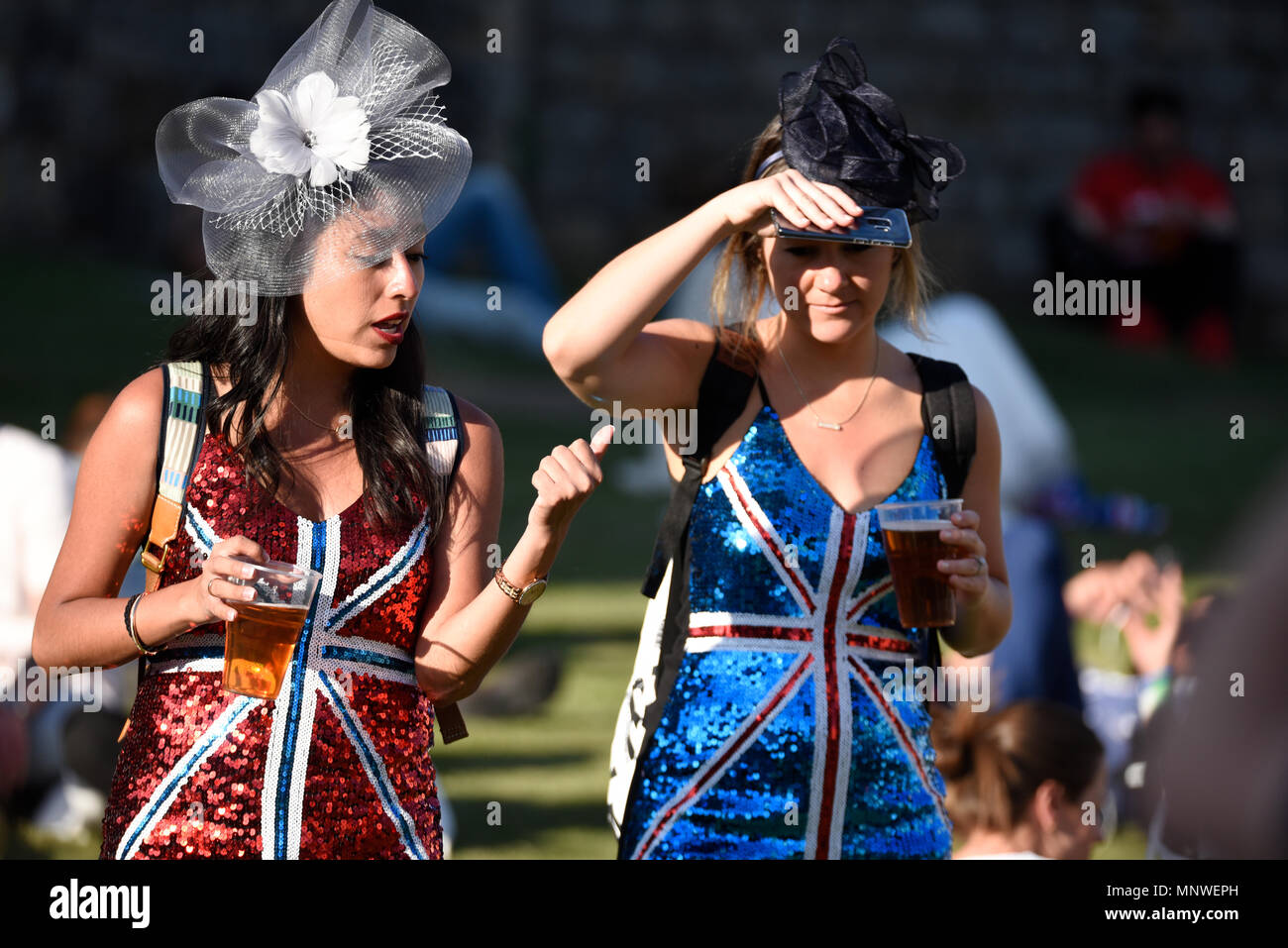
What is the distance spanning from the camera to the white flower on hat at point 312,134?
2.79 metres

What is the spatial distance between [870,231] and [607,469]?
8.50 m

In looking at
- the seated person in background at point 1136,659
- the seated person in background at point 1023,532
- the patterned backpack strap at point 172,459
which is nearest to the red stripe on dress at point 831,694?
the patterned backpack strap at point 172,459

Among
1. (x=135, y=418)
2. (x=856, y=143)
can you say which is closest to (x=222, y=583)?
(x=135, y=418)

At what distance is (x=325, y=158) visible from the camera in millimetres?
2785

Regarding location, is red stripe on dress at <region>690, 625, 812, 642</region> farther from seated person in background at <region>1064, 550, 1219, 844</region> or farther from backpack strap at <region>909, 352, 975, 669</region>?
seated person in background at <region>1064, 550, 1219, 844</region>

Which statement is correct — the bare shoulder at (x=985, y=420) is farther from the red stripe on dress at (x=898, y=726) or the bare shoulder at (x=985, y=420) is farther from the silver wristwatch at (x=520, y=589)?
the silver wristwatch at (x=520, y=589)

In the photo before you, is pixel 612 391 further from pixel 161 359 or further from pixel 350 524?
pixel 161 359

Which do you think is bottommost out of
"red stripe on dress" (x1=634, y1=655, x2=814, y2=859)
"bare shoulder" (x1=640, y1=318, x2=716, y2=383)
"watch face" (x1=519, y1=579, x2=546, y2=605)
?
"red stripe on dress" (x1=634, y1=655, x2=814, y2=859)

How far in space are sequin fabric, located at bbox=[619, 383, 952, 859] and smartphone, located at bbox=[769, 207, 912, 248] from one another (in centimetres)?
38

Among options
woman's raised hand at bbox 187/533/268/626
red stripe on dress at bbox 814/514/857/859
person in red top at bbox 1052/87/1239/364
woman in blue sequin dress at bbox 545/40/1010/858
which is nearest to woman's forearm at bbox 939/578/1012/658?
woman in blue sequin dress at bbox 545/40/1010/858

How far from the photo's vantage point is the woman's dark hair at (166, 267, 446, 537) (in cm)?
275

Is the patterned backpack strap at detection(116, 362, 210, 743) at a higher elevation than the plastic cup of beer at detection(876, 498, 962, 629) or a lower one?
higher

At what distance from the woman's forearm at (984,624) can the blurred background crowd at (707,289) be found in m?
0.97

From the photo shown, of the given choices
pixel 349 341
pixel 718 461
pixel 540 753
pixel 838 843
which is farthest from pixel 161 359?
pixel 540 753
